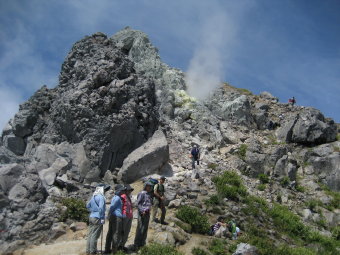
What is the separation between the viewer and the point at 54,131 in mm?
26797

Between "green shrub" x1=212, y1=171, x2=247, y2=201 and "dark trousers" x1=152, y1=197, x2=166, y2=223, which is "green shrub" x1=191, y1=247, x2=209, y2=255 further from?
"green shrub" x1=212, y1=171, x2=247, y2=201

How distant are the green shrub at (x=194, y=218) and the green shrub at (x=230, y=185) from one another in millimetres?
3863

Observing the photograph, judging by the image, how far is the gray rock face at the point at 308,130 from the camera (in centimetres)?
3466

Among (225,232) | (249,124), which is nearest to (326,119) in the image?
(249,124)

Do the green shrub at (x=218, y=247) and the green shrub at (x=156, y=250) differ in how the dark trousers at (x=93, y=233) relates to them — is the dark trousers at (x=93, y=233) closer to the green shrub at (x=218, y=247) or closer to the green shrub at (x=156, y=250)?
the green shrub at (x=156, y=250)

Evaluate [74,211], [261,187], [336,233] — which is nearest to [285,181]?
[261,187]

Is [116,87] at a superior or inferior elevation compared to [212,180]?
superior

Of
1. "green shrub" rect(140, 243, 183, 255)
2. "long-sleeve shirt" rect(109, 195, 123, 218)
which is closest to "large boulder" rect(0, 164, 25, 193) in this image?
"long-sleeve shirt" rect(109, 195, 123, 218)

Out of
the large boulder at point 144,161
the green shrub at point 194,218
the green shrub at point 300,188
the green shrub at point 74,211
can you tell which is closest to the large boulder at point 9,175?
the green shrub at point 74,211

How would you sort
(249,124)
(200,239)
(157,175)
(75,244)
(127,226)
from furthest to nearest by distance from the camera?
(249,124), (157,175), (200,239), (75,244), (127,226)

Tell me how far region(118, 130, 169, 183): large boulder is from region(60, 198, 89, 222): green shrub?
15.0ft

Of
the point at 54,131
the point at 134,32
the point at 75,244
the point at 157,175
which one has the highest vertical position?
the point at 134,32

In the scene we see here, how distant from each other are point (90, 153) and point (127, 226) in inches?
448

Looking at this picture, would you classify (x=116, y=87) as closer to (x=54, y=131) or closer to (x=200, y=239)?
(x=54, y=131)
